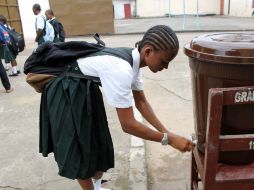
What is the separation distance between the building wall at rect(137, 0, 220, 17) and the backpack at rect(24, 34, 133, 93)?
100 ft

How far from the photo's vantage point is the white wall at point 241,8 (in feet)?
84.6

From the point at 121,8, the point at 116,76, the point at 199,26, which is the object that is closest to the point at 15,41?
the point at 116,76

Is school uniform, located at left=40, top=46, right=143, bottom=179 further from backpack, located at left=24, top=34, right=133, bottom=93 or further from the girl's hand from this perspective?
the girl's hand

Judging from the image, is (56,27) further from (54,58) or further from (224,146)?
(224,146)

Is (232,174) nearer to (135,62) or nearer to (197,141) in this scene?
(197,141)

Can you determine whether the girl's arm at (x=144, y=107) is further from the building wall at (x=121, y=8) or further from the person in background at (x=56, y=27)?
the building wall at (x=121, y=8)

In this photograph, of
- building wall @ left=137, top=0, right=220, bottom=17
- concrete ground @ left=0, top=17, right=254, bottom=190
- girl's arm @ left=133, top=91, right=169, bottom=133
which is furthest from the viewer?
building wall @ left=137, top=0, right=220, bottom=17

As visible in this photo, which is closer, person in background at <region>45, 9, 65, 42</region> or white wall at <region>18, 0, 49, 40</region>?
person in background at <region>45, 9, 65, 42</region>

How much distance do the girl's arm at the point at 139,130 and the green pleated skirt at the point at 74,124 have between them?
11.2 inches

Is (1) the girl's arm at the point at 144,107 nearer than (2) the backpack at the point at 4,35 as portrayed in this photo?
Yes

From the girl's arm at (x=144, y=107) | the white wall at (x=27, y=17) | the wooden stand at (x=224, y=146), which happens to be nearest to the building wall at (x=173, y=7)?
the white wall at (x=27, y=17)

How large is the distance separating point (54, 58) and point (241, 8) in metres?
27.8

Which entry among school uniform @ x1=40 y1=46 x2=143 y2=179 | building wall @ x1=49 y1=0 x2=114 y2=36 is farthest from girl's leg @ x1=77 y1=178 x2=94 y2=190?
building wall @ x1=49 y1=0 x2=114 y2=36

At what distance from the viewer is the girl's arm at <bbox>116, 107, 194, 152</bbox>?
1.94 meters
